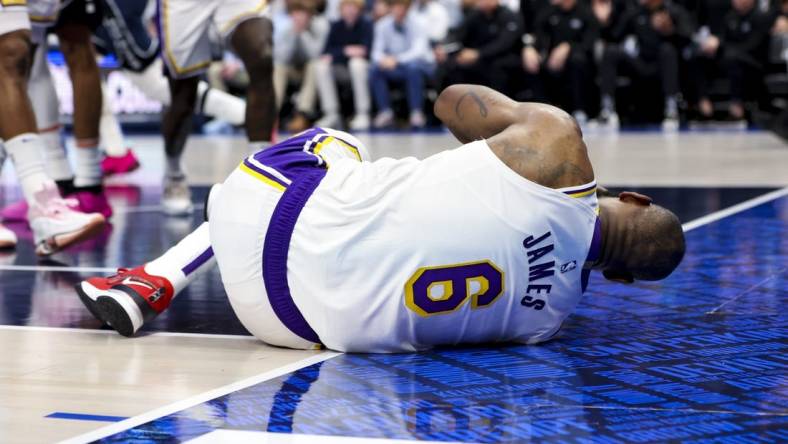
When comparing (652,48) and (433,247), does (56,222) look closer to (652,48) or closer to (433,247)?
(433,247)

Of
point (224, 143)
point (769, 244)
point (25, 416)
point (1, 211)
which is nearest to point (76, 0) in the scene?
point (1, 211)

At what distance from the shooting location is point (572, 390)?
2529mm

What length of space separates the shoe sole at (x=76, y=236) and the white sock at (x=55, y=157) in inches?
42.7

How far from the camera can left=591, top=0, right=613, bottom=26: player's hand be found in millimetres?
12737

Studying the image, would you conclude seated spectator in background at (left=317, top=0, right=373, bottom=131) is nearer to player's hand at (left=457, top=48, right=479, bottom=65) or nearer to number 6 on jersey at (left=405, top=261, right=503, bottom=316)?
player's hand at (left=457, top=48, right=479, bottom=65)

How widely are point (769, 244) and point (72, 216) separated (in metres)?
2.38

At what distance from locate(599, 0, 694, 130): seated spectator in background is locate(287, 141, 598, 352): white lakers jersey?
10112 mm

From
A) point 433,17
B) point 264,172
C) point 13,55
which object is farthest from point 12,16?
point 433,17

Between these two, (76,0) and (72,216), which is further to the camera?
(76,0)

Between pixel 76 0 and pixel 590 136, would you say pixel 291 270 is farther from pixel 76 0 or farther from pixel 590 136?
pixel 590 136

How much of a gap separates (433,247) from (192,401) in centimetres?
60

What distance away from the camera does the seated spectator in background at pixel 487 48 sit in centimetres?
1296

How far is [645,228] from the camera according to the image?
294cm

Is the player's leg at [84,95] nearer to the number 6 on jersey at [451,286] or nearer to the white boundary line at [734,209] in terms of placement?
the white boundary line at [734,209]
